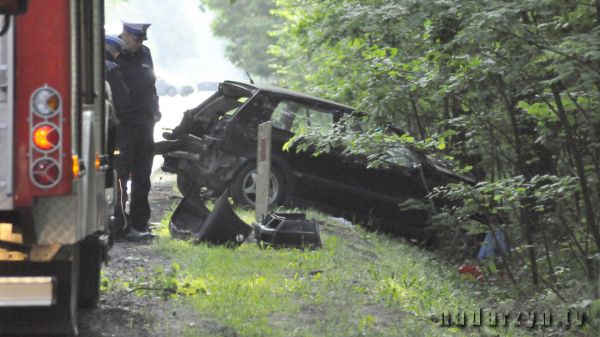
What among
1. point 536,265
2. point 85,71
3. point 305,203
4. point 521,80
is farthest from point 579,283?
point 85,71

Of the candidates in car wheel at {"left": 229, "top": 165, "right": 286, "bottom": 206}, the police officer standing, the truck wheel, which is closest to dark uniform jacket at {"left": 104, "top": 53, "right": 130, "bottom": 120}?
the police officer standing

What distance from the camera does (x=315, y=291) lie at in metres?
9.49

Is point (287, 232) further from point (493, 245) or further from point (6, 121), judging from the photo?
point (6, 121)

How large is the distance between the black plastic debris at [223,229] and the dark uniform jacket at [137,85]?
120 centimetres

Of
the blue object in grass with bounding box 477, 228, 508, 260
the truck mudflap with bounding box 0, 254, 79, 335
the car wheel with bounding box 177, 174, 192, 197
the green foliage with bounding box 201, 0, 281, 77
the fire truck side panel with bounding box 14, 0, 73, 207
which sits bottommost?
the blue object in grass with bounding box 477, 228, 508, 260

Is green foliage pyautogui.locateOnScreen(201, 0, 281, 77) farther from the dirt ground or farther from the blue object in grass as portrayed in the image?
the dirt ground

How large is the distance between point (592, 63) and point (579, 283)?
379 centimetres

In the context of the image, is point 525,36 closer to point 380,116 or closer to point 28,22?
point 380,116

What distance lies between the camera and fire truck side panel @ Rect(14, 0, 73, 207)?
5.84 metres

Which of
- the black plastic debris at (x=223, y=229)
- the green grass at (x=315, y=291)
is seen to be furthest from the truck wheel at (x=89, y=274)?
the black plastic debris at (x=223, y=229)

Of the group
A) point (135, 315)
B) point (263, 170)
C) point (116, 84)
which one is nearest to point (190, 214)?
point (263, 170)

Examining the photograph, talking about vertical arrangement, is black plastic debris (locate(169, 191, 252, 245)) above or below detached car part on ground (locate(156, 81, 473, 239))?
below

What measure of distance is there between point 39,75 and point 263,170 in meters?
6.70

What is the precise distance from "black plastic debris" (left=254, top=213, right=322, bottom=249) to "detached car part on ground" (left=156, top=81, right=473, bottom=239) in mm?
2968
